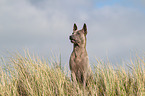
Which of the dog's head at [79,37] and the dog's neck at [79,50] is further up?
the dog's head at [79,37]

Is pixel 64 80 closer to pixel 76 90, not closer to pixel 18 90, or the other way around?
pixel 76 90

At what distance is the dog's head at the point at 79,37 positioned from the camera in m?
5.46

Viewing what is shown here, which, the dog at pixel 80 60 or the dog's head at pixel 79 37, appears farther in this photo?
the dog at pixel 80 60

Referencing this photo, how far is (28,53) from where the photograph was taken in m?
5.83

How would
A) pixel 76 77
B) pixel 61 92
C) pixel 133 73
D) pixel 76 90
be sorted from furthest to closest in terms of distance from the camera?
pixel 133 73
pixel 76 77
pixel 76 90
pixel 61 92

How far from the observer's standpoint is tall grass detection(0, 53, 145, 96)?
516 centimetres

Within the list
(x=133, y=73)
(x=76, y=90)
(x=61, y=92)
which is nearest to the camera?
(x=61, y=92)

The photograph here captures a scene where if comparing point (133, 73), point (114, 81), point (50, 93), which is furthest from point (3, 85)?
point (133, 73)

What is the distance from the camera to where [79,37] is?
5562mm

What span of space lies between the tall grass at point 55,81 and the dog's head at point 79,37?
80cm

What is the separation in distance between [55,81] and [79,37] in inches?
51.1

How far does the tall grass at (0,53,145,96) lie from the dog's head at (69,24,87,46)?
799 mm

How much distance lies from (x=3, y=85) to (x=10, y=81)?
0.22 meters

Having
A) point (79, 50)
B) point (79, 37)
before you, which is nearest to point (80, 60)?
point (79, 50)
